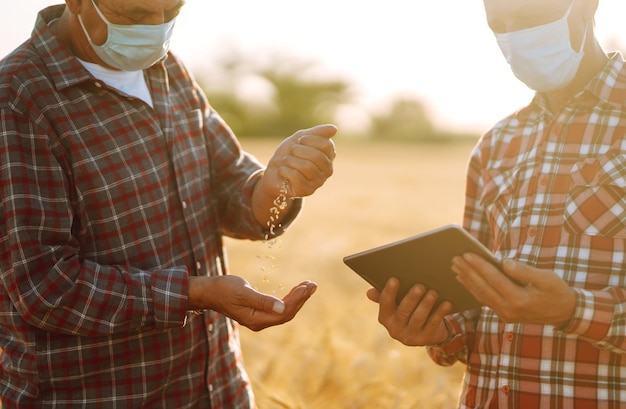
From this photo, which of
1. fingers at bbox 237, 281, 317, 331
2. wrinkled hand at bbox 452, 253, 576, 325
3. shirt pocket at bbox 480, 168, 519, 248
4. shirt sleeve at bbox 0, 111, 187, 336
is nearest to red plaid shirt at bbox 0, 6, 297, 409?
shirt sleeve at bbox 0, 111, 187, 336

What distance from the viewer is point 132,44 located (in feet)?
7.65

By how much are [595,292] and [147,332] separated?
4.22 ft

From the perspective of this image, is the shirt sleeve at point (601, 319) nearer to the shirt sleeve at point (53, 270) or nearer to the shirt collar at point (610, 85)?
the shirt collar at point (610, 85)

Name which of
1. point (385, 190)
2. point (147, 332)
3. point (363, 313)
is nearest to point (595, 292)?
point (147, 332)

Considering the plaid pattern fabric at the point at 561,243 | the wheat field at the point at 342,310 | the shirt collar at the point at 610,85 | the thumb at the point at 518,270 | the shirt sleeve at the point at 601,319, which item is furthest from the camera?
the wheat field at the point at 342,310

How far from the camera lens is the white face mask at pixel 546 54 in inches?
92.1

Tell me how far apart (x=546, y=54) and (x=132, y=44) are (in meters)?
1.24

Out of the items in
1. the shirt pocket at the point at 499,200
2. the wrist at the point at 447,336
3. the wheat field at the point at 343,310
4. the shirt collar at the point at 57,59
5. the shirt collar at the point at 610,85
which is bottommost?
the wheat field at the point at 343,310

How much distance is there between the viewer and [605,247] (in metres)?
2.20

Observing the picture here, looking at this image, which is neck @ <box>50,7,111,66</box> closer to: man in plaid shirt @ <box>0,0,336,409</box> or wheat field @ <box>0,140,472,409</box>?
man in plaid shirt @ <box>0,0,336,409</box>

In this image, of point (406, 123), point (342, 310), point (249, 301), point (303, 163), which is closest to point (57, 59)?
point (303, 163)

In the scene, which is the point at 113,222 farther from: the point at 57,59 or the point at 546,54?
the point at 546,54

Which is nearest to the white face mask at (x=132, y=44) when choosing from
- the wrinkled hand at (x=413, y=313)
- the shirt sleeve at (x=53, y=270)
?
the shirt sleeve at (x=53, y=270)

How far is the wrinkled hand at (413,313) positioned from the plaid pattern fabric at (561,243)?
0.15 metres
